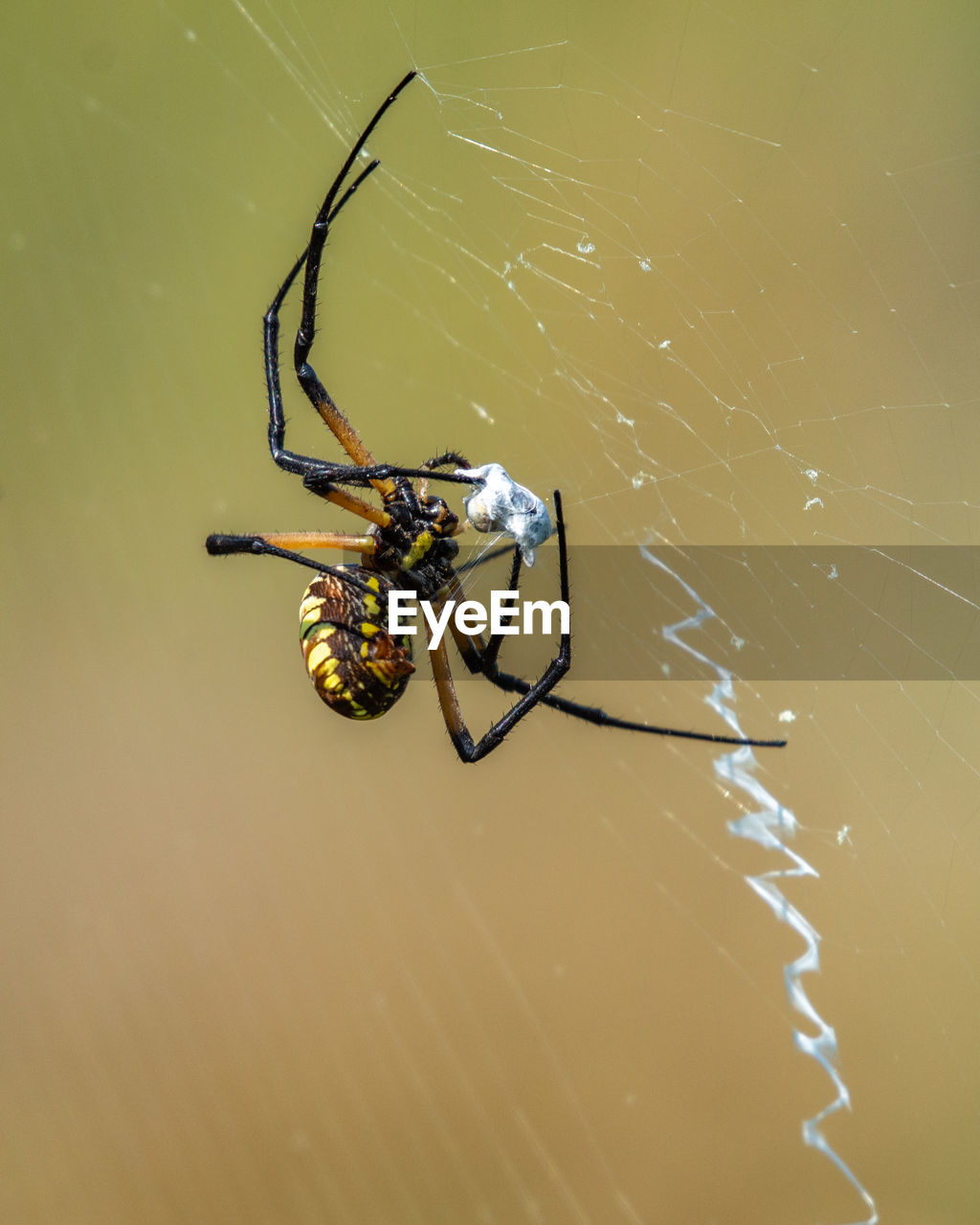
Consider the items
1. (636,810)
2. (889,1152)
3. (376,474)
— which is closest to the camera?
(376,474)

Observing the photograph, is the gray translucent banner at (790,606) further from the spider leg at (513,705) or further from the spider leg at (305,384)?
the spider leg at (305,384)

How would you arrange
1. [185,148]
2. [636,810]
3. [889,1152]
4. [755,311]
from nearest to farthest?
[889,1152] → [755,311] → [636,810] → [185,148]

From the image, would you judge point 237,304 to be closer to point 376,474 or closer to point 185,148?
point 185,148


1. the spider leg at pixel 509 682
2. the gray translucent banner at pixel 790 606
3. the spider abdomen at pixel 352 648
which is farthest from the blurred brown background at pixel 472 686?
the spider abdomen at pixel 352 648

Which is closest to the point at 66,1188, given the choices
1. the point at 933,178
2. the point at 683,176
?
the point at 683,176

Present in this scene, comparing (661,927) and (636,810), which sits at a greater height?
(636,810)

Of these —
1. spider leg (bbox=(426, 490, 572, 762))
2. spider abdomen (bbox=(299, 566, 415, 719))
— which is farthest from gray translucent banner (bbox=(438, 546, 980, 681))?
spider abdomen (bbox=(299, 566, 415, 719))

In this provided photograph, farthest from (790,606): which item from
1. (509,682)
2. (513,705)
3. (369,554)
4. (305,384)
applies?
(305,384)

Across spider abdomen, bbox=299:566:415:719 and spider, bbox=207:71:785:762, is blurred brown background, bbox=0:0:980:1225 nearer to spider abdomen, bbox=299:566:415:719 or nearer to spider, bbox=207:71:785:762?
spider, bbox=207:71:785:762
